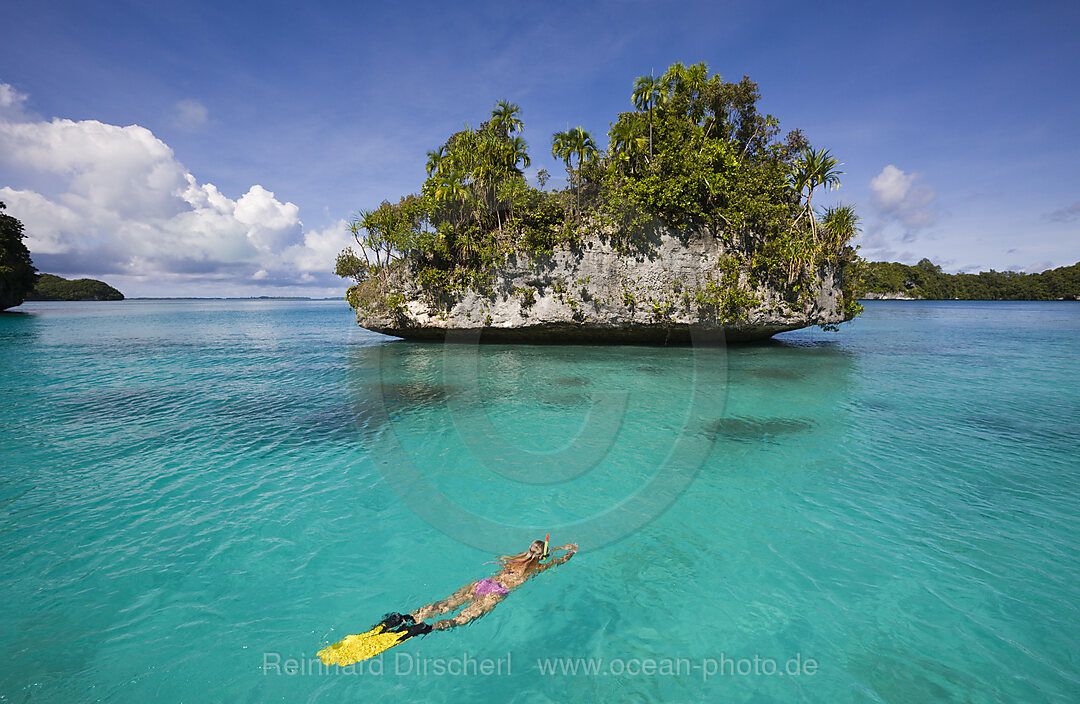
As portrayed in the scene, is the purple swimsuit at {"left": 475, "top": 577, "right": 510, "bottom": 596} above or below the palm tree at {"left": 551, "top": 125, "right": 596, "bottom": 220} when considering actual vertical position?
below

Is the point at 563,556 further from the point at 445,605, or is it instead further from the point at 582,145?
the point at 582,145

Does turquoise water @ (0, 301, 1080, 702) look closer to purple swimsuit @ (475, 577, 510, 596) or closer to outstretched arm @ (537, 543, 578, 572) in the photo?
outstretched arm @ (537, 543, 578, 572)

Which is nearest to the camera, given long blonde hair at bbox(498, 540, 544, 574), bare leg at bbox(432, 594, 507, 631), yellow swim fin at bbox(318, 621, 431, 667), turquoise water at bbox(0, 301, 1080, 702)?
turquoise water at bbox(0, 301, 1080, 702)

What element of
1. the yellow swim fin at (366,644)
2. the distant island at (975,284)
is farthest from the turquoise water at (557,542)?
the distant island at (975,284)

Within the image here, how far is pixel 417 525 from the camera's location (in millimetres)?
7387

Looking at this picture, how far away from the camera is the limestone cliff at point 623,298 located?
24812mm

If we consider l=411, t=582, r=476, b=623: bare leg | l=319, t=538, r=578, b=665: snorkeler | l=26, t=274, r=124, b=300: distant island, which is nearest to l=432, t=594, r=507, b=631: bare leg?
l=319, t=538, r=578, b=665: snorkeler

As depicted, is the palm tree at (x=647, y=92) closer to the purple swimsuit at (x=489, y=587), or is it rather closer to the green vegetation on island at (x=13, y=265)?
the purple swimsuit at (x=489, y=587)

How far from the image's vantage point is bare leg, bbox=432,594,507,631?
504cm

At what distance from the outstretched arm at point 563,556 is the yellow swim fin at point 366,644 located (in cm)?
183

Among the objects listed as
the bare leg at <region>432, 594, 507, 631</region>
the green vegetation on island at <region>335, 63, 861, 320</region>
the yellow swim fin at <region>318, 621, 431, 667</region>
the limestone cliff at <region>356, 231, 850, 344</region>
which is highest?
the green vegetation on island at <region>335, 63, 861, 320</region>

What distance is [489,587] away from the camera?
5.57 m

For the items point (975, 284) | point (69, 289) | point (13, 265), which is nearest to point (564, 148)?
point (13, 265)

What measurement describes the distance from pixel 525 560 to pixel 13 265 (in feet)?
287
